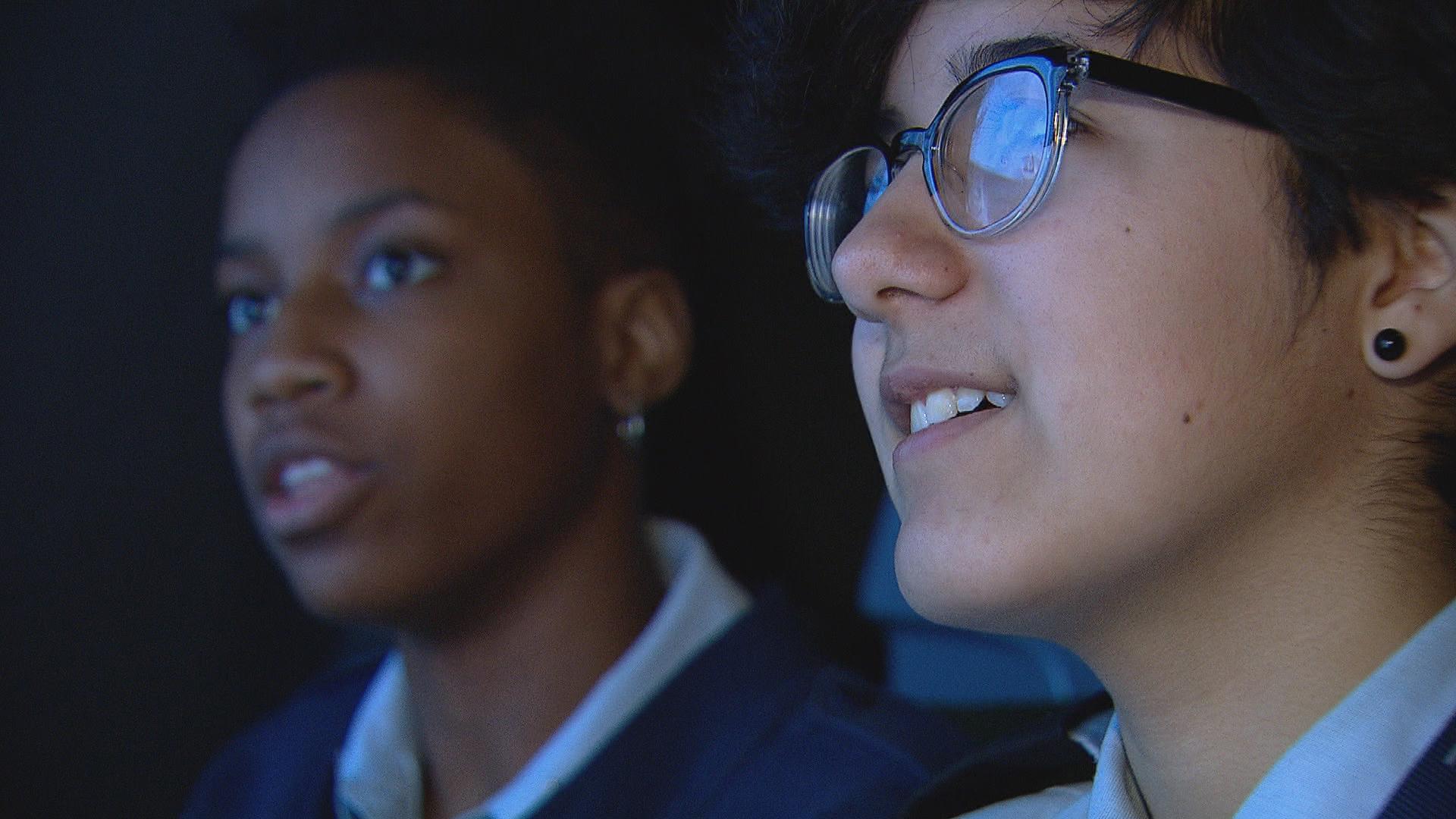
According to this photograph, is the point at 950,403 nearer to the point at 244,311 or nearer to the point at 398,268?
the point at 398,268

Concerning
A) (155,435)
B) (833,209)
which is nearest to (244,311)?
(155,435)

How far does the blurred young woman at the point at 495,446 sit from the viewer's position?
158 cm

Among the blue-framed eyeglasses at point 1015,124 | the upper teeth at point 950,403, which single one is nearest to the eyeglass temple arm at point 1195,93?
the blue-framed eyeglasses at point 1015,124

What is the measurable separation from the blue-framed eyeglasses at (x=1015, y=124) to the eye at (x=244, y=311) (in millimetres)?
1021

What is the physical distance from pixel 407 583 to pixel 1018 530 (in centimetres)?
84

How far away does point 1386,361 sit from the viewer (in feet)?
3.17

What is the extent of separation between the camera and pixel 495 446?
1.61 meters

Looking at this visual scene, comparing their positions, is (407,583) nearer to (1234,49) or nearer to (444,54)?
(444,54)

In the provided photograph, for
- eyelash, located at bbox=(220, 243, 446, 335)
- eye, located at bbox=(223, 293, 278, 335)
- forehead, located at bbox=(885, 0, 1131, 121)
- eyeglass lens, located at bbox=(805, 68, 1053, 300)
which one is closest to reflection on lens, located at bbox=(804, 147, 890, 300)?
forehead, located at bbox=(885, 0, 1131, 121)

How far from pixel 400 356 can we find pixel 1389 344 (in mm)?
1039

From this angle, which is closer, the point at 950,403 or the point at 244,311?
the point at 950,403

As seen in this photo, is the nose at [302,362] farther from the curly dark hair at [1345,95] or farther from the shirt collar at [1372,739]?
the shirt collar at [1372,739]

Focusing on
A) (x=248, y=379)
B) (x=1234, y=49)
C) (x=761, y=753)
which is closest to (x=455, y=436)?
(x=248, y=379)

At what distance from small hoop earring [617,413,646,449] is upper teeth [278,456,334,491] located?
0.35 metres
